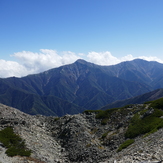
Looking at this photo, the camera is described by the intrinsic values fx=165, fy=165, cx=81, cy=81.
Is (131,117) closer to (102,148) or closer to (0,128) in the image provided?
(102,148)

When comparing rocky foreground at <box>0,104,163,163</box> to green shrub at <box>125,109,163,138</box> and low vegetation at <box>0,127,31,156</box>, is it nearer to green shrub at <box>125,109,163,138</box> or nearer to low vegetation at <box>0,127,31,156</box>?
low vegetation at <box>0,127,31,156</box>

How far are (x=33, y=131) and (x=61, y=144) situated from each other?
28.8ft

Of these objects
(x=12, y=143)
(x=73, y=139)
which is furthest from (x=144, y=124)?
(x=12, y=143)

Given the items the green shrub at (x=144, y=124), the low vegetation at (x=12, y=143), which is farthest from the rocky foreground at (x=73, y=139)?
the green shrub at (x=144, y=124)

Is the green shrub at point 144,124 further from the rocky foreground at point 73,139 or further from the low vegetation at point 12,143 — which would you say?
the low vegetation at point 12,143

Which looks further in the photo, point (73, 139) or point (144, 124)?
point (73, 139)

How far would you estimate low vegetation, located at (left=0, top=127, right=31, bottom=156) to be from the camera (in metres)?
33.4

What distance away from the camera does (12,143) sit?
123ft

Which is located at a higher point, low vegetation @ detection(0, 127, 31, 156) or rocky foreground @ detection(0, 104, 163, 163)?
low vegetation @ detection(0, 127, 31, 156)

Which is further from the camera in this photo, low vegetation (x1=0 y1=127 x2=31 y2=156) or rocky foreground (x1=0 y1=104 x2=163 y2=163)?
rocky foreground (x1=0 y1=104 x2=163 y2=163)

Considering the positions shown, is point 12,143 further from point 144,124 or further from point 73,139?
point 144,124

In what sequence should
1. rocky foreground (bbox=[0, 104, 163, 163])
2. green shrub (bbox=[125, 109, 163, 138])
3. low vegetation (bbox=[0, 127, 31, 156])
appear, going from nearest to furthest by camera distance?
low vegetation (bbox=[0, 127, 31, 156]), rocky foreground (bbox=[0, 104, 163, 163]), green shrub (bbox=[125, 109, 163, 138])

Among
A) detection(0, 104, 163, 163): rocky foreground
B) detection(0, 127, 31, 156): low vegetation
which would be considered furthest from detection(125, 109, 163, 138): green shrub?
detection(0, 127, 31, 156): low vegetation

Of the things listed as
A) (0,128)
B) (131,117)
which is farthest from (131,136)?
(0,128)
